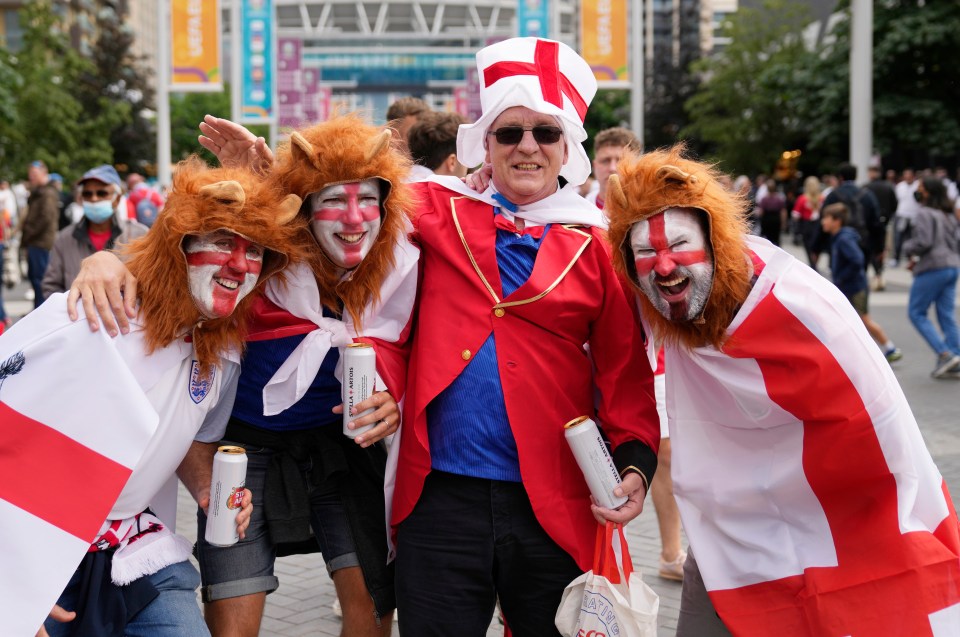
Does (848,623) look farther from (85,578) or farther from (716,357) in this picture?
(85,578)

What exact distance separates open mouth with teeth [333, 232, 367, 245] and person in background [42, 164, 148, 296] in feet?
15.2

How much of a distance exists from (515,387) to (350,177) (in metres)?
0.78

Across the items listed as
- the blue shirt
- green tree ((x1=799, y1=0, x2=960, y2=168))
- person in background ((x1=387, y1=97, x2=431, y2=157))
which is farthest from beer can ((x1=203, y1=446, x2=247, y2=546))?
green tree ((x1=799, y1=0, x2=960, y2=168))

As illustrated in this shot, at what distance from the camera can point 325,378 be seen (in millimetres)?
3449

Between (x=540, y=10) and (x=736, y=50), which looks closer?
(x=540, y=10)

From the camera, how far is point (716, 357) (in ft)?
9.96

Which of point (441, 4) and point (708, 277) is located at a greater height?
point (441, 4)

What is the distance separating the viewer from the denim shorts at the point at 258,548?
336 cm

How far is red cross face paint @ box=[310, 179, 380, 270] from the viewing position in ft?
10.9

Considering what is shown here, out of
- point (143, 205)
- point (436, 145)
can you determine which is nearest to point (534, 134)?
point (436, 145)

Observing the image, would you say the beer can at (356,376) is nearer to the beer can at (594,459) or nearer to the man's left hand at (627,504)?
the beer can at (594,459)

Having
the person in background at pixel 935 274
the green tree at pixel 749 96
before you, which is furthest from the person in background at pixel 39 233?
the green tree at pixel 749 96

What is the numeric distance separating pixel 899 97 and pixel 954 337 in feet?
64.6

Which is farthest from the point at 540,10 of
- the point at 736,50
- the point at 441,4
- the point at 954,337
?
the point at 441,4
